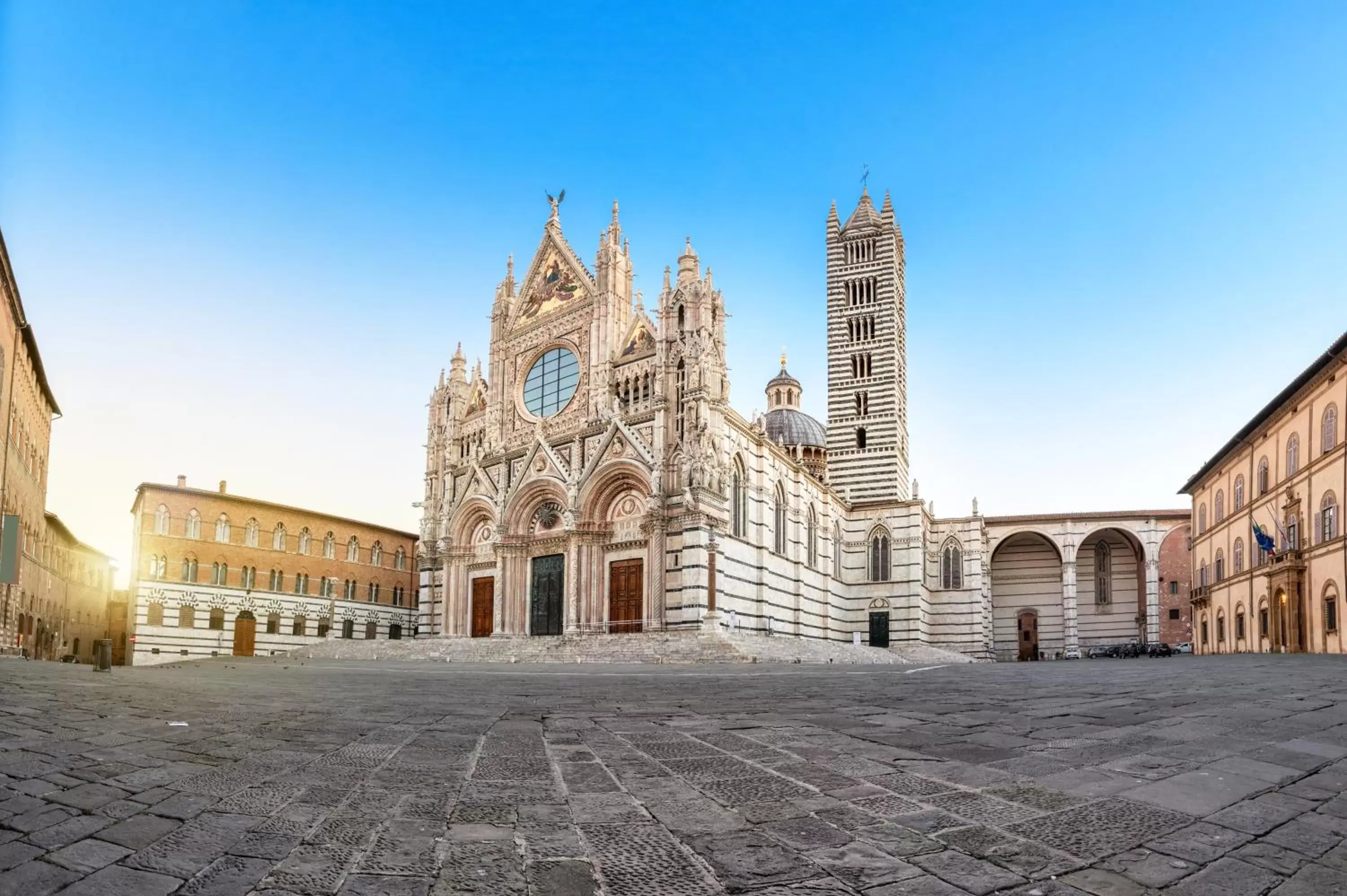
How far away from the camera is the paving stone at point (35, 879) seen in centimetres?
371

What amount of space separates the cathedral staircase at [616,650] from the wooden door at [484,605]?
1837mm

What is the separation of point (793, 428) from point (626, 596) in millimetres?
26453

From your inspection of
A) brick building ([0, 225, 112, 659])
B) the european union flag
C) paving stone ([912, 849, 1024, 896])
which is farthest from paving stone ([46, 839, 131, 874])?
the european union flag

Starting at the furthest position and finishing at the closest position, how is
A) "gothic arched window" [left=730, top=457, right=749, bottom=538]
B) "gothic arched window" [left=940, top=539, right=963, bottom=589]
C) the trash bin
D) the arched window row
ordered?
"gothic arched window" [left=940, top=539, right=963, bottom=589] → the arched window row → "gothic arched window" [left=730, top=457, right=749, bottom=538] → the trash bin

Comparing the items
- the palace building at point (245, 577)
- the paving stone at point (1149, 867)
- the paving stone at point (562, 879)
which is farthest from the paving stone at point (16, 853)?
the palace building at point (245, 577)

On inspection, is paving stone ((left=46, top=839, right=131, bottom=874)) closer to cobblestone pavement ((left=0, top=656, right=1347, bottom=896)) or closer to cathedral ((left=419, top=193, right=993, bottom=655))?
cobblestone pavement ((left=0, top=656, right=1347, bottom=896))

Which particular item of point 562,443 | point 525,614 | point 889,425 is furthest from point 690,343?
point 889,425

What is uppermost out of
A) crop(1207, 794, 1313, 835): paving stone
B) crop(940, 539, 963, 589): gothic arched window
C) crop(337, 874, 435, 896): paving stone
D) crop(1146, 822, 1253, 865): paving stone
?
crop(940, 539, 963, 589): gothic arched window

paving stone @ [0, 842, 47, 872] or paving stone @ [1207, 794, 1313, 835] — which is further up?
paving stone @ [1207, 794, 1313, 835]

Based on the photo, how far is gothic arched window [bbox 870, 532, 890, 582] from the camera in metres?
52.8

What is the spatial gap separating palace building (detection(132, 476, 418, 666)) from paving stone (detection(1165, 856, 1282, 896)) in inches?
1766

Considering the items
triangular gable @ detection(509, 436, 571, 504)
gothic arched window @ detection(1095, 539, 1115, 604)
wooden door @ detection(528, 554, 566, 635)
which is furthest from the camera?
gothic arched window @ detection(1095, 539, 1115, 604)

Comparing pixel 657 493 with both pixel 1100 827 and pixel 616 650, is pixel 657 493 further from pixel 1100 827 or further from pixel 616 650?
pixel 1100 827

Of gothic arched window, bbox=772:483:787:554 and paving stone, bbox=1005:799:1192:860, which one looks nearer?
paving stone, bbox=1005:799:1192:860
